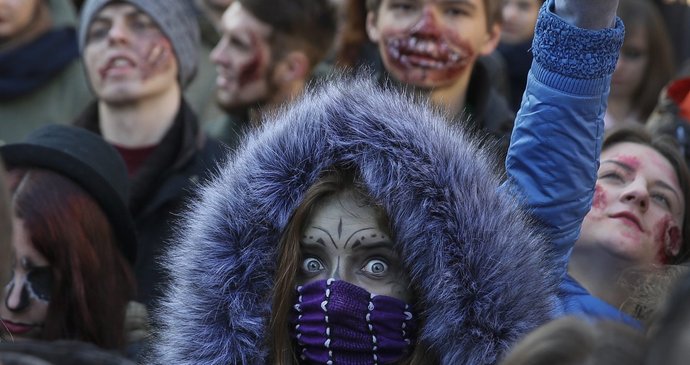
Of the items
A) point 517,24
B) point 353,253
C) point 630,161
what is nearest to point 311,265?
point 353,253

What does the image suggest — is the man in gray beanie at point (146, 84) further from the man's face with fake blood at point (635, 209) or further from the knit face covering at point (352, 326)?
the knit face covering at point (352, 326)

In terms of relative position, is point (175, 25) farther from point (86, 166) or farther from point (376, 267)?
point (376, 267)

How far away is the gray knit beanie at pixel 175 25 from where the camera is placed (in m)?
5.45

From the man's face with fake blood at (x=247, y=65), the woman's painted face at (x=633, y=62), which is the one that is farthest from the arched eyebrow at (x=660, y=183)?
the man's face with fake blood at (x=247, y=65)

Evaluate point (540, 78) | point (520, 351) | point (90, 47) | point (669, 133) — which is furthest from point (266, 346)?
point (90, 47)

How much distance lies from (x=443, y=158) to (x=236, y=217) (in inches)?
20.8

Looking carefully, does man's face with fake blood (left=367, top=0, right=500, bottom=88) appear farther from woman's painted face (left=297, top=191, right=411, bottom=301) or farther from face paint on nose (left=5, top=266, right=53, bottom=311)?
woman's painted face (left=297, top=191, right=411, bottom=301)

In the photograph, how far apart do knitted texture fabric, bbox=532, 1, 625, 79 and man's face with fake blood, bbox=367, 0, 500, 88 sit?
5.76ft

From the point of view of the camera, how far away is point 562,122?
3199mm

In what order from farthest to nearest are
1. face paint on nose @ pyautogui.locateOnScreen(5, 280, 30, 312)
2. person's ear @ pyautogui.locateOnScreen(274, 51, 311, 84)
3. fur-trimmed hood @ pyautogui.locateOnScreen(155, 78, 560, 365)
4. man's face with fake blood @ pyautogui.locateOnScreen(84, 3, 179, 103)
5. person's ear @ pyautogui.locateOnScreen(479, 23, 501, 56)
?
person's ear @ pyautogui.locateOnScreen(274, 51, 311, 84) < man's face with fake blood @ pyautogui.locateOnScreen(84, 3, 179, 103) < person's ear @ pyautogui.locateOnScreen(479, 23, 501, 56) < face paint on nose @ pyautogui.locateOnScreen(5, 280, 30, 312) < fur-trimmed hood @ pyautogui.locateOnScreen(155, 78, 560, 365)

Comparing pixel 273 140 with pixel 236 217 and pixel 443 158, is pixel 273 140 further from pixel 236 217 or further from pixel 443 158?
pixel 443 158

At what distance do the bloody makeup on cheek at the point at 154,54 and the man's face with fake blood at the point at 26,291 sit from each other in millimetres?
1481

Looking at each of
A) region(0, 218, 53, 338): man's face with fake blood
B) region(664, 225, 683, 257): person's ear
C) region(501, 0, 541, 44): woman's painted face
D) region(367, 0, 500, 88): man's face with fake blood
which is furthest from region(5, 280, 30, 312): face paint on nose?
region(501, 0, 541, 44): woman's painted face

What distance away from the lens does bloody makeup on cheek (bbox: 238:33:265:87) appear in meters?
5.59
